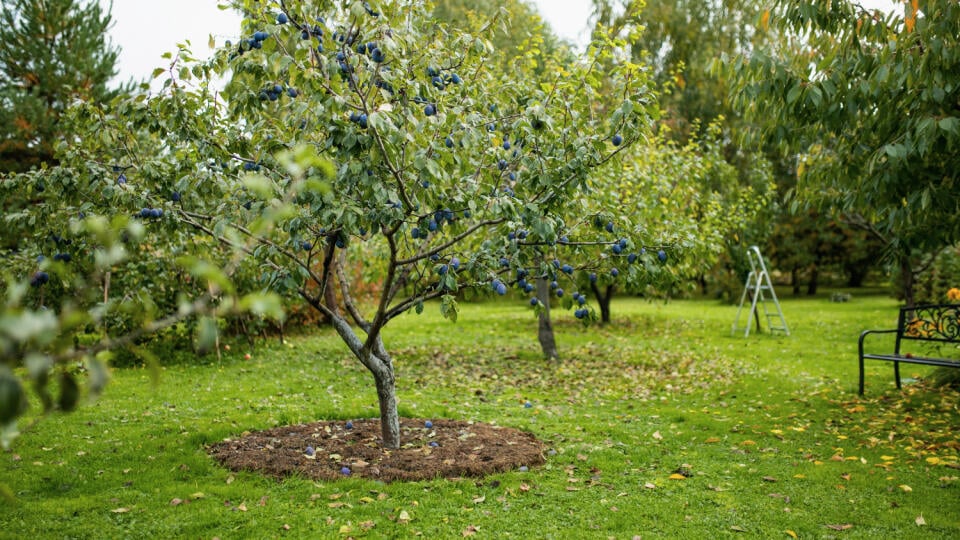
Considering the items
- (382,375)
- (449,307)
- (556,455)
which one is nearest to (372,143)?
(449,307)

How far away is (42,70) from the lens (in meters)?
12.6

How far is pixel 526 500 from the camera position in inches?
178

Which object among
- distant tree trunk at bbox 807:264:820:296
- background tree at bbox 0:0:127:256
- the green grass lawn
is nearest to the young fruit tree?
the green grass lawn

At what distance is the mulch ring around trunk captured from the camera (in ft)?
16.3

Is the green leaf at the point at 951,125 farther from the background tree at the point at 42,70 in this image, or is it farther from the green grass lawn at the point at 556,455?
the background tree at the point at 42,70

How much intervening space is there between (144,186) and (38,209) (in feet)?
3.40

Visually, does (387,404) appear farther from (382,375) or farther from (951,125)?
(951,125)

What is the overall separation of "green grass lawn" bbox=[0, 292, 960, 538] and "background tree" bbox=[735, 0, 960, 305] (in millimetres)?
2130

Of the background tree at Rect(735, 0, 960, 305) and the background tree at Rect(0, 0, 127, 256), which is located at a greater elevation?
the background tree at Rect(0, 0, 127, 256)

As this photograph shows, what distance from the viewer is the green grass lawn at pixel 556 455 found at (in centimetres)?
418

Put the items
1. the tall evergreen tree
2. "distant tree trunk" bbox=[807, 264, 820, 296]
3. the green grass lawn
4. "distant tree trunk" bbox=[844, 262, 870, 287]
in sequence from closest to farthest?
the green grass lawn < the tall evergreen tree < "distant tree trunk" bbox=[807, 264, 820, 296] < "distant tree trunk" bbox=[844, 262, 870, 287]

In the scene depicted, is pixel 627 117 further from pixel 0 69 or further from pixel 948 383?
pixel 0 69

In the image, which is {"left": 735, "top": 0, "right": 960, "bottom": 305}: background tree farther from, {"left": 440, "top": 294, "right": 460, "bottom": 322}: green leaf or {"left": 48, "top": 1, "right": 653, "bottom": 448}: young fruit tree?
{"left": 440, "top": 294, "right": 460, "bottom": 322}: green leaf

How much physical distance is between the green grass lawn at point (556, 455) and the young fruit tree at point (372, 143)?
1.36 metres
